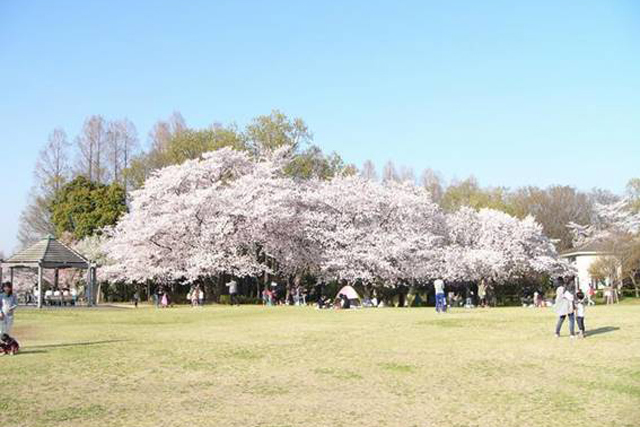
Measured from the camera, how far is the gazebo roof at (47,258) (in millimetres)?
36888

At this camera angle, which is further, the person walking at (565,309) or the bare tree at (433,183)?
the bare tree at (433,183)

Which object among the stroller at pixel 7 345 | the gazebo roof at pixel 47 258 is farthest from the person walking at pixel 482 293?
the stroller at pixel 7 345

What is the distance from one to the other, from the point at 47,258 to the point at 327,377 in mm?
28607

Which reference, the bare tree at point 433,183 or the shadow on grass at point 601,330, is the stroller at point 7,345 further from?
the bare tree at point 433,183

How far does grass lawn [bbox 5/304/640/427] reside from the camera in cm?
981

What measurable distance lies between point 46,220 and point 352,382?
5942 centimetres

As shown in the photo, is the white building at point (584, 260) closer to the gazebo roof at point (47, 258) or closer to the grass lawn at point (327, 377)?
the grass lawn at point (327, 377)

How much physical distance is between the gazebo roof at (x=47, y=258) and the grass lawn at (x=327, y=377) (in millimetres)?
15811

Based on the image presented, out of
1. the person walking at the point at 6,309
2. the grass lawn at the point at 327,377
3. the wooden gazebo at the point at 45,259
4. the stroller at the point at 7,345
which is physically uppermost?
the wooden gazebo at the point at 45,259

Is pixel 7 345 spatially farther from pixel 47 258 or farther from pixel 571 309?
pixel 47 258

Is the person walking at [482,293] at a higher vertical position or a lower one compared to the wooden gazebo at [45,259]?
lower

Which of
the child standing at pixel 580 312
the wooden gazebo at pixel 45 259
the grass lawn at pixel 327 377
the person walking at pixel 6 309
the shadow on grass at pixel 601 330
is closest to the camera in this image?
the grass lawn at pixel 327 377

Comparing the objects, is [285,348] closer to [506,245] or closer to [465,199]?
[506,245]

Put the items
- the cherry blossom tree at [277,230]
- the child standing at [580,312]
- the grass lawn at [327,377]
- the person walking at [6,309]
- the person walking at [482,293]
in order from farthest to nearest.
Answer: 1. the person walking at [482,293]
2. the cherry blossom tree at [277,230]
3. the child standing at [580,312]
4. the person walking at [6,309]
5. the grass lawn at [327,377]
